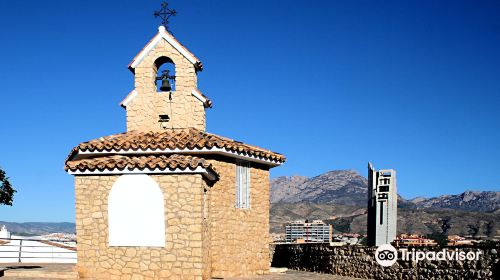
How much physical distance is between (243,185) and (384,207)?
527cm

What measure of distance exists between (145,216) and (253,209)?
4.51m

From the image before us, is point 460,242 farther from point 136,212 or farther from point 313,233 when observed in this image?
point 136,212

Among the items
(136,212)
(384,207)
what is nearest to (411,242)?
(384,207)

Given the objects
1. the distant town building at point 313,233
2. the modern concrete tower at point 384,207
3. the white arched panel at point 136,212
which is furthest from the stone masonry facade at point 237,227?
the distant town building at point 313,233

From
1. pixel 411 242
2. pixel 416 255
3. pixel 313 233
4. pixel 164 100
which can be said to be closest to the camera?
pixel 416 255

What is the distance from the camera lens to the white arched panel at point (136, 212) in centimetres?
1406

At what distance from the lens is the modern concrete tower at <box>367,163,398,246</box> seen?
18281 millimetres

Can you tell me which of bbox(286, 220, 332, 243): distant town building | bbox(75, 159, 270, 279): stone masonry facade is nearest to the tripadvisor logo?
bbox(75, 159, 270, 279): stone masonry facade

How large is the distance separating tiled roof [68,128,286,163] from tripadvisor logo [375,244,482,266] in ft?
17.9

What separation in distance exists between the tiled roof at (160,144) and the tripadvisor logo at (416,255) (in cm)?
545

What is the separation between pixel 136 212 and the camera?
1438 cm

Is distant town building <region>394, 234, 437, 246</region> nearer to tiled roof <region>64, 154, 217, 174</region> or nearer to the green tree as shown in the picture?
tiled roof <region>64, 154, 217, 174</region>

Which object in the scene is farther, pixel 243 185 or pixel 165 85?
pixel 165 85

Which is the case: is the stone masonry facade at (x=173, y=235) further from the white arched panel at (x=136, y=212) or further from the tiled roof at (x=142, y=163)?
the tiled roof at (x=142, y=163)
